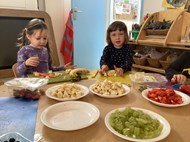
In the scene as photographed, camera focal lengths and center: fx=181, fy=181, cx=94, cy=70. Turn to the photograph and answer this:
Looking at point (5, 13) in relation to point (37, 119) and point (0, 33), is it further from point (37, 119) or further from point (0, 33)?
point (37, 119)

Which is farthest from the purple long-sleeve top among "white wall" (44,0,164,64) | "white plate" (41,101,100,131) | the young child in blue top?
"white wall" (44,0,164,64)

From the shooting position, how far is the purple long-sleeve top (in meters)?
1.18

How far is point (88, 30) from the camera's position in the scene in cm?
274

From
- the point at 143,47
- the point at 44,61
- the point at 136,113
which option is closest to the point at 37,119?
the point at 136,113

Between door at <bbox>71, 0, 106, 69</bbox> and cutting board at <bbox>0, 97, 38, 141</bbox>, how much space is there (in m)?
1.96

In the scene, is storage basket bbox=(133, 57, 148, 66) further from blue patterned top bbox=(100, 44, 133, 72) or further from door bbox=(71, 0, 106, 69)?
door bbox=(71, 0, 106, 69)

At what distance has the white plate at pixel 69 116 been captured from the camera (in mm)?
562

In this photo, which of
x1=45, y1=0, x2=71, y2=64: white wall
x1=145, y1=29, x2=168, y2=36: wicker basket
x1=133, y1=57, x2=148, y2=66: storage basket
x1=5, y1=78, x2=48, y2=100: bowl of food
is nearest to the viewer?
x1=5, y1=78, x2=48, y2=100: bowl of food

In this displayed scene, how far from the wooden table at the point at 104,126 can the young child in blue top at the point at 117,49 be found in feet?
2.49

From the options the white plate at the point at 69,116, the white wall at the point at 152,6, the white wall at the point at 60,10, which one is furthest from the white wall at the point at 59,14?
the white plate at the point at 69,116

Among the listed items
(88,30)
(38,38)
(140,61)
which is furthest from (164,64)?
(88,30)

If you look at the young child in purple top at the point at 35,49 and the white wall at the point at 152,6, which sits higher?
the white wall at the point at 152,6

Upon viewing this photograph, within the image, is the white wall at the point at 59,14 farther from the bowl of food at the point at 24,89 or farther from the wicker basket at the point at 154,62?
the bowl of food at the point at 24,89

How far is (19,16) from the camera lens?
6.02 feet
